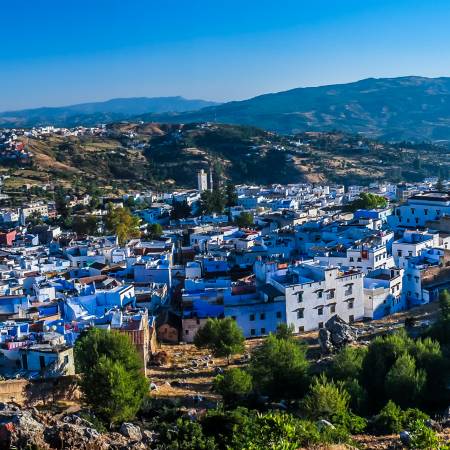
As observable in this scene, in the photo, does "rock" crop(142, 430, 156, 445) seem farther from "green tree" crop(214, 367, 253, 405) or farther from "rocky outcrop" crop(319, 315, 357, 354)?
"rocky outcrop" crop(319, 315, 357, 354)

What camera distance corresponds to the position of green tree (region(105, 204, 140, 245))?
4525 cm

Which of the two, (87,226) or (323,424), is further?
(87,226)

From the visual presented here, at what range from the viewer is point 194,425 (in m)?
13.6

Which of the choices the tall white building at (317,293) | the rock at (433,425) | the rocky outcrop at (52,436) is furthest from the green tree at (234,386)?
the tall white building at (317,293)

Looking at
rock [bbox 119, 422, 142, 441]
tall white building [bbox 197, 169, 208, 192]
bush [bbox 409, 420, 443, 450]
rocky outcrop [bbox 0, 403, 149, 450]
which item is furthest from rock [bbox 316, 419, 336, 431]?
tall white building [bbox 197, 169, 208, 192]

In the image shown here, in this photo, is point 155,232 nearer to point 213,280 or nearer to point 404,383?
point 213,280

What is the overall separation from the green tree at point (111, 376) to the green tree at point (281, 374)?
3393 mm

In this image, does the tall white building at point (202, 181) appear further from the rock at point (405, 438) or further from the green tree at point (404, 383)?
the rock at point (405, 438)

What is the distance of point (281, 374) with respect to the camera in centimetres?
1866

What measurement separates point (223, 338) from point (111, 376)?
7.11m

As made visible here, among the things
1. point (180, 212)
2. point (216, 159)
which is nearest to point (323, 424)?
point (180, 212)

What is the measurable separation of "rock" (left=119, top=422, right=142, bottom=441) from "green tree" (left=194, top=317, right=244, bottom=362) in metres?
8.06

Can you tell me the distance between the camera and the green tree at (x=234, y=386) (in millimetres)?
18125

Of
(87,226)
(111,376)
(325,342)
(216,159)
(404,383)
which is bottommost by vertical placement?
(325,342)
